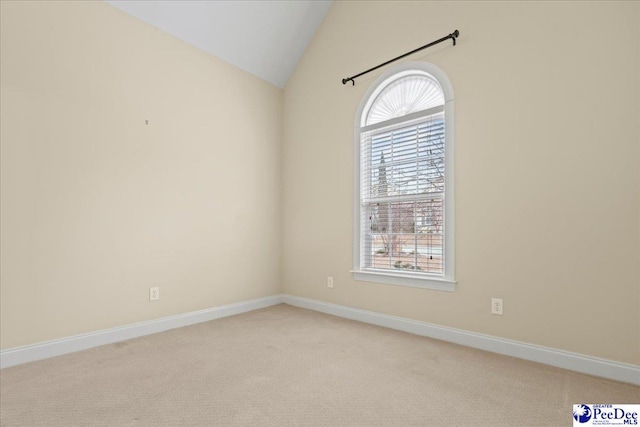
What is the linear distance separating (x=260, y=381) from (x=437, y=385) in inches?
40.9

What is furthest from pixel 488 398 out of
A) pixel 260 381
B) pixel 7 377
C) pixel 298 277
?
pixel 7 377

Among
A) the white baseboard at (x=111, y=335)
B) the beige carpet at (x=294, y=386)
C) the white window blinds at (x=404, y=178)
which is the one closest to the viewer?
the beige carpet at (x=294, y=386)

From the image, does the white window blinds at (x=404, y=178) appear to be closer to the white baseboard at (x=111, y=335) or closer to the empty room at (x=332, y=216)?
the empty room at (x=332, y=216)

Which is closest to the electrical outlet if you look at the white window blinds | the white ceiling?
the white window blinds

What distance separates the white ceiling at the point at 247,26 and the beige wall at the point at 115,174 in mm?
127

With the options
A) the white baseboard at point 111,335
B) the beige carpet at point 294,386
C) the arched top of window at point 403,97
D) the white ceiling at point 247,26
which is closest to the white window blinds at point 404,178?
the arched top of window at point 403,97

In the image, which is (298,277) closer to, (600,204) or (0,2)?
(600,204)

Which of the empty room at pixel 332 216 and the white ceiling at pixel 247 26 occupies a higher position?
the white ceiling at pixel 247 26

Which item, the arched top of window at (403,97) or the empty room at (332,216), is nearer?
the empty room at (332,216)

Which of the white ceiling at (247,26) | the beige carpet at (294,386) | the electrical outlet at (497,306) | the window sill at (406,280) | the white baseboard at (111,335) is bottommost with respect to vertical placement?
the beige carpet at (294,386)

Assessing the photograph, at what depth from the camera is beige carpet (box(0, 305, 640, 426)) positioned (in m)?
1.64

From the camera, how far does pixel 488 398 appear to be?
5.94ft

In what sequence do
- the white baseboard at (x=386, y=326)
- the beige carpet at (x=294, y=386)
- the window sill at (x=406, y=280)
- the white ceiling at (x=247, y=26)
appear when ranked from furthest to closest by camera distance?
1. the white ceiling at (x=247, y=26)
2. the window sill at (x=406, y=280)
3. the white baseboard at (x=386, y=326)
4. the beige carpet at (x=294, y=386)

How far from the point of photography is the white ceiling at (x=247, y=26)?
3037 mm
